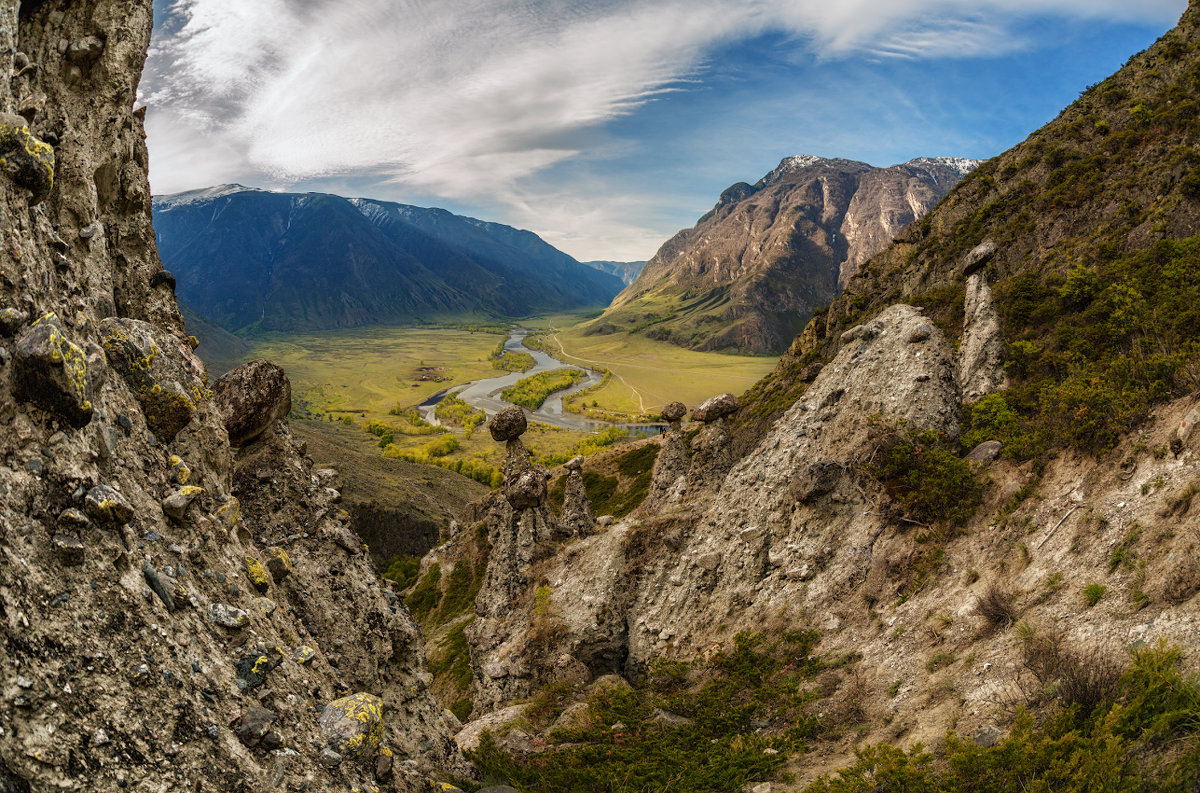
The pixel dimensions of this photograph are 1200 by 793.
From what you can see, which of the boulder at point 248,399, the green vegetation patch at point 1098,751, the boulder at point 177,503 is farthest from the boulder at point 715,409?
the boulder at point 177,503

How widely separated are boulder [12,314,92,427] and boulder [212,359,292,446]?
8483 millimetres

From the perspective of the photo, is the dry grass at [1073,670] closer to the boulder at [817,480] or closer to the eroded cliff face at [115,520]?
the boulder at [817,480]

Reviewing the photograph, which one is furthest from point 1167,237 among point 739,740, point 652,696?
point 652,696

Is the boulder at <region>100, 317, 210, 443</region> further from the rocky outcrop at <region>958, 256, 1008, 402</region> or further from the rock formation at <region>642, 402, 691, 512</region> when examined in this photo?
the rock formation at <region>642, 402, 691, 512</region>

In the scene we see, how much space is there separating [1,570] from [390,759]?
7.31 m

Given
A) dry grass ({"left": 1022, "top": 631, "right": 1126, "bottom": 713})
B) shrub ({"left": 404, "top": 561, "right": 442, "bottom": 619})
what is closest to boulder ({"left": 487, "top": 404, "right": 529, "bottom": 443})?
dry grass ({"left": 1022, "top": 631, "right": 1126, "bottom": 713})

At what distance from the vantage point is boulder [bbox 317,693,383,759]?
896 centimetres

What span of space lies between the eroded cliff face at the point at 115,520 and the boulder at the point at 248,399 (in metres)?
2.83

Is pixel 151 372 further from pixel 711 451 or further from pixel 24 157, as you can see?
pixel 711 451

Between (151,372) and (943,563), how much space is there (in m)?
21.1

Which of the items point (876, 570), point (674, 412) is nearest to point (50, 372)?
point (876, 570)

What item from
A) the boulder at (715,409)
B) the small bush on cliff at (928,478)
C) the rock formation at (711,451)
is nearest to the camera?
the small bush on cliff at (928,478)

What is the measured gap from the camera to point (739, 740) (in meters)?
15.3

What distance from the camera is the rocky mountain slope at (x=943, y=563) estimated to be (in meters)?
10.9
